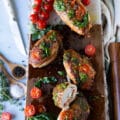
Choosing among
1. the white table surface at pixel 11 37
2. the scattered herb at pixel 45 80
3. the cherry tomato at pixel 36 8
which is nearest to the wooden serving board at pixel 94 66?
the scattered herb at pixel 45 80

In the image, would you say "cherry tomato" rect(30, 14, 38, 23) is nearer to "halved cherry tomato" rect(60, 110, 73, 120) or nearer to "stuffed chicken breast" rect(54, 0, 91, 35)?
"stuffed chicken breast" rect(54, 0, 91, 35)

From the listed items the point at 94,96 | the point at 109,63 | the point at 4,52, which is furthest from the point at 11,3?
the point at 94,96

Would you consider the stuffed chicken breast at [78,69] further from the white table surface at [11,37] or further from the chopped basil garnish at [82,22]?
the white table surface at [11,37]

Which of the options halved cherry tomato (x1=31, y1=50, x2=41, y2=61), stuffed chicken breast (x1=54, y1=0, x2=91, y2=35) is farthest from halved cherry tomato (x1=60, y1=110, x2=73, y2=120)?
stuffed chicken breast (x1=54, y1=0, x2=91, y2=35)

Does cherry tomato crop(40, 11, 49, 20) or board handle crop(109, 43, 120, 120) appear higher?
cherry tomato crop(40, 11, 49, 20)

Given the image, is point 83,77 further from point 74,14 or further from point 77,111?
point 74,14

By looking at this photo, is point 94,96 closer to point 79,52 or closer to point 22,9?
point 79,52
